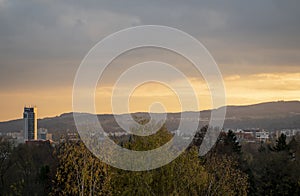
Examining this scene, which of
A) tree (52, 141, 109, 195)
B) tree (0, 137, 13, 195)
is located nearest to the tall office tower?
tree (0, 137, 13, 195)

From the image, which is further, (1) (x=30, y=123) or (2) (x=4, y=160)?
(1) (x=30, y=123)

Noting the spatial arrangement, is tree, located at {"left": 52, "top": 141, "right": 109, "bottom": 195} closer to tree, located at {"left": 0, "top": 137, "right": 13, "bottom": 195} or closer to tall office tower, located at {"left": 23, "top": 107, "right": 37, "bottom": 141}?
tree, located at {"left": 0, "top": 137, "right": 13, "bottom": 195}

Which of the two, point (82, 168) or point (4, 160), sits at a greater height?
point (82, 168)

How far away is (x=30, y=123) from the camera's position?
4897 inches

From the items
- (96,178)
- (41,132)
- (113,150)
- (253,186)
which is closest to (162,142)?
(113,150)

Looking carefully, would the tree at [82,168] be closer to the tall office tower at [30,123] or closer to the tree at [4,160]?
the tree at [4,160]

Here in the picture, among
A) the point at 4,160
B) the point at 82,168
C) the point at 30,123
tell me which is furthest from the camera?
the point at 30,123

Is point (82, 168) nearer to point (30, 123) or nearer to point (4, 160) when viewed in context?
point (4, 160)

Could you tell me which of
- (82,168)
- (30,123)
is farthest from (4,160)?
(30,123)

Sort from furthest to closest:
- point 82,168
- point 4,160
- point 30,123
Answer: point 30,123
point 4,160
point 82,168

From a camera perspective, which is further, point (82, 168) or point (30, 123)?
point (30, 123)

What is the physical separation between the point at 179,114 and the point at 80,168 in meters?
8.05

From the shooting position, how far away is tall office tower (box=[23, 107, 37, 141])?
393ft

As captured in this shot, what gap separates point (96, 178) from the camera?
16969 millimetres
